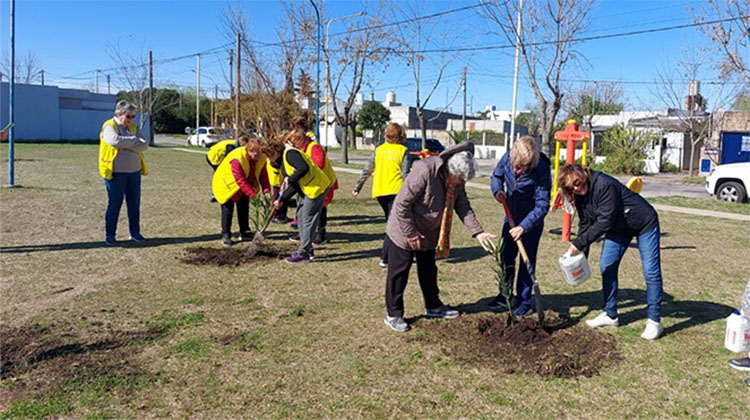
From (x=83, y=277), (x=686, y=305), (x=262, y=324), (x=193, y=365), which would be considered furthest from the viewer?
(x=83, y=277)

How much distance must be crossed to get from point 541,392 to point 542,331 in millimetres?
996

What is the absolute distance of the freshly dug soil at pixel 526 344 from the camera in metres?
4.35

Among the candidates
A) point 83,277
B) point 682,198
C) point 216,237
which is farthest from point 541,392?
point 682,198

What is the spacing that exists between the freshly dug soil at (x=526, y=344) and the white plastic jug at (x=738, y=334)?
0.78m

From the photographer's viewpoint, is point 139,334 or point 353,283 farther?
point 353,283

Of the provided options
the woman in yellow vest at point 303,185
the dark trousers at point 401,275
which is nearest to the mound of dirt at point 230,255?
the woman in yellow vest at point 303,185

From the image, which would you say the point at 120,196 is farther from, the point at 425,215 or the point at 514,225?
the point at 514,225

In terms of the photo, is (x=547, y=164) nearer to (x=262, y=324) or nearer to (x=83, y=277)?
(x=262, y=324)

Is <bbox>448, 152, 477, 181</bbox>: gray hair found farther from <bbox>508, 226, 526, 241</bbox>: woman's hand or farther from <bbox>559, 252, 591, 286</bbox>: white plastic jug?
<bbox>559, 252, 591, 286</bbox>: white plastic jug

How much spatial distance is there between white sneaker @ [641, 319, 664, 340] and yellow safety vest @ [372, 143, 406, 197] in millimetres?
3189

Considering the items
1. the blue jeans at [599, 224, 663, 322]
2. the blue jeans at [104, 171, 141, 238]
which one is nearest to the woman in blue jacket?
the blue jeans at [599, 224, 663, 322]

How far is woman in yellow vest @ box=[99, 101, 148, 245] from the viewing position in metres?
7.74

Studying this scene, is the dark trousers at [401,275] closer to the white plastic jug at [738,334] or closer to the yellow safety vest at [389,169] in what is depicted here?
the yellow safety vest at [389,169]

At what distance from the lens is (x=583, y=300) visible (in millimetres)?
6074
